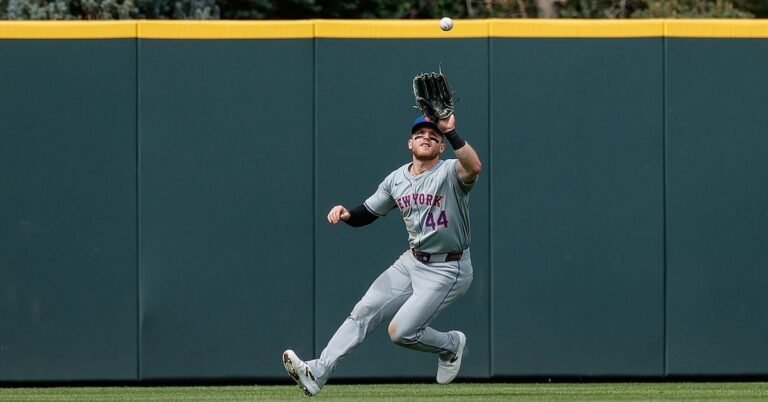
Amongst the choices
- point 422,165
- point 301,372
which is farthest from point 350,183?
point 301,372

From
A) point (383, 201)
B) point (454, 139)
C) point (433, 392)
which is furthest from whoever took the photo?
point (433, 392)

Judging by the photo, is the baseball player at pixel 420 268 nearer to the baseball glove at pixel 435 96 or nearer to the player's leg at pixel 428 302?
the player's leg at pixel 428 302

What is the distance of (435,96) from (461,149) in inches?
12.5

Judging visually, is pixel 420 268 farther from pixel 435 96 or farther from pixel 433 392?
pixel 433 392

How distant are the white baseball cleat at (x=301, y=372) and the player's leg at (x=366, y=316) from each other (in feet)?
0.11

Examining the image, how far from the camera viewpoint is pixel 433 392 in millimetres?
8672

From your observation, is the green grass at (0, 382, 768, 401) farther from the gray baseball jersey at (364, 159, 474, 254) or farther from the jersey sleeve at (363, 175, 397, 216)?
the jersey sleeve at (363, 175, 397, 216)

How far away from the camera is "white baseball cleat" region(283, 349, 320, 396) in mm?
7594

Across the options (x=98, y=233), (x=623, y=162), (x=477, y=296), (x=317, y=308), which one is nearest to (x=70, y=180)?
(x=98, y=233)

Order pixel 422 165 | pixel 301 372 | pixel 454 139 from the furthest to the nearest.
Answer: pixel 422 165, pixel 301 372, pixel 454 139

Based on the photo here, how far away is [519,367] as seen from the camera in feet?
31.0

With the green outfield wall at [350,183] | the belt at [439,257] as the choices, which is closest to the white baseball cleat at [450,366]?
the belt at [439,257]

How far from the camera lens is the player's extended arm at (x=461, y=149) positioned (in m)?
7.29

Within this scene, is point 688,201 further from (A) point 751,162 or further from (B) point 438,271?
(B) point 438,271
